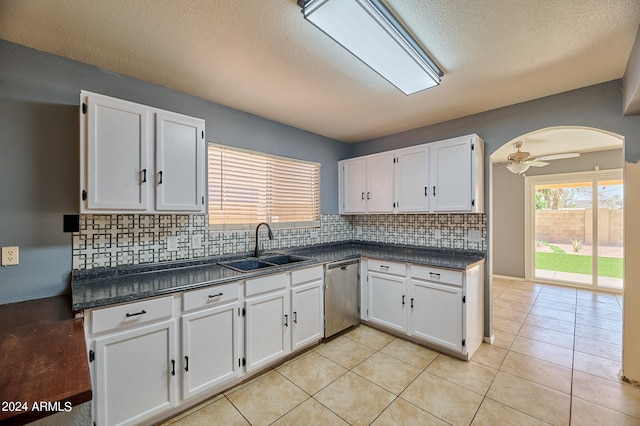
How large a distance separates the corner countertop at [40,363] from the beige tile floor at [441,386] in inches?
40.1

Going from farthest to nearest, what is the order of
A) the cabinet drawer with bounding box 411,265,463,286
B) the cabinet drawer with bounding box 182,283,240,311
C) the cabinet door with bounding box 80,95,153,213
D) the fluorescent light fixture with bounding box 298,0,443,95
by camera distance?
1. the cabinet drawer with bounding box 411,265,463,286
2. the cabinet drawer with bounding box 182,283,240,311
3. the cabinet door with bounding box 80,95,153,213
4. the fluorescent light fixture with bounding box 298,0,443,95

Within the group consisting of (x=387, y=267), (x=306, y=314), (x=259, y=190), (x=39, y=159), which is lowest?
(x=306, y=314)

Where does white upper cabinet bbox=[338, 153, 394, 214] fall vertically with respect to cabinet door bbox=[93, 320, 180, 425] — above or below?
above

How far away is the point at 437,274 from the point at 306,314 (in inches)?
52.5

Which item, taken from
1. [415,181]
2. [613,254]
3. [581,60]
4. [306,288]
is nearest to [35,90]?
[306,288]

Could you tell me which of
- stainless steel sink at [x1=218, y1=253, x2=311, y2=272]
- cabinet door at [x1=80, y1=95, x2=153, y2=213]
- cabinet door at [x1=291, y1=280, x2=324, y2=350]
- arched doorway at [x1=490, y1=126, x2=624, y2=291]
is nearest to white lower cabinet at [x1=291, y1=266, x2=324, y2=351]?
cabinet door at [x1=291, y1=280, x2=324, y2=350]

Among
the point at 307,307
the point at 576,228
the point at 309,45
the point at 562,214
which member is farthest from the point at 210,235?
the point at 576,228

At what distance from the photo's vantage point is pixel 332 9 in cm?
133

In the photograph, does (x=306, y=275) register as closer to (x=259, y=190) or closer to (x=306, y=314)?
(x=306, y=314)

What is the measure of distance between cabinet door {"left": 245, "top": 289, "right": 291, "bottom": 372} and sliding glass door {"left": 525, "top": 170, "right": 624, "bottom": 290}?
5173 millimetres

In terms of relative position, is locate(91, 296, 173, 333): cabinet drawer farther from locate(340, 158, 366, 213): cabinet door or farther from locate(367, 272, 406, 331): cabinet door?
locate(340, 158, 366, 213): cabinet door

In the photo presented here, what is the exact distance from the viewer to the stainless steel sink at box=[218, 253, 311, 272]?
262 cm

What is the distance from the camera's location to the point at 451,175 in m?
2.79

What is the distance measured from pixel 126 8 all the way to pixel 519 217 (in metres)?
6.40
